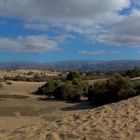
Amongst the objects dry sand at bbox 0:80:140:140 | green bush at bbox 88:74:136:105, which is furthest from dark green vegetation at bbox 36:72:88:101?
dry sand at bbox 0:80:140:140

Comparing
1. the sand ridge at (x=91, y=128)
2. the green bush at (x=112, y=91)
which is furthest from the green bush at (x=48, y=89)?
the sand ridge at (x=91, y=128)

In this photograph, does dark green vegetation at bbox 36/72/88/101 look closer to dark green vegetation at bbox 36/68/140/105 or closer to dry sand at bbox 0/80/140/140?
dark green vegetation at bbox 36/68/140/105

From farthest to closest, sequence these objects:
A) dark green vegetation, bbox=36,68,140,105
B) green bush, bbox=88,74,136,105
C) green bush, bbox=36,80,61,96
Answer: green bush, bbox=36,80,61,96, dark green vegetation, bbox=36,68,140,105, green bush, bbox=88,74,136,105

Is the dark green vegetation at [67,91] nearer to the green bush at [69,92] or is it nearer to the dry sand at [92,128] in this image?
the green bush at [69,92]

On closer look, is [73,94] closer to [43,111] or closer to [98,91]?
[98,91]

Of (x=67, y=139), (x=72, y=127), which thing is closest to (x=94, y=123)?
(x=72, y=127)

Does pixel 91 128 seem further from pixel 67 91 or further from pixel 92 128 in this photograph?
pixel 67 91

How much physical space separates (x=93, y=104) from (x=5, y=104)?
6881 millimetres

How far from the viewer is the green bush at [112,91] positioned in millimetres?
30812

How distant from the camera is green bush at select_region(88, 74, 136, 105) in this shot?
3081cm

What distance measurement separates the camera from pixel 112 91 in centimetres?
3200

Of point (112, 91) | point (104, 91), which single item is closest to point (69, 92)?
point (104, 91)

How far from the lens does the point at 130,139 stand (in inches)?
413

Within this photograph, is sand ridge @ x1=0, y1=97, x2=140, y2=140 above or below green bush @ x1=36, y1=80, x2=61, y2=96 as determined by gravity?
above
